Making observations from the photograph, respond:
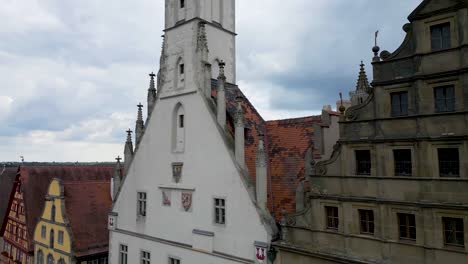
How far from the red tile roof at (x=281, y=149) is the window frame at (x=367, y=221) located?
3.16 meters

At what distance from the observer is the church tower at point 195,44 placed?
20.0 metres

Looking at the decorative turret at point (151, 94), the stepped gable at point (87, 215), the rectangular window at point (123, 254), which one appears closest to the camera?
the rectangular window at point (123, 254)

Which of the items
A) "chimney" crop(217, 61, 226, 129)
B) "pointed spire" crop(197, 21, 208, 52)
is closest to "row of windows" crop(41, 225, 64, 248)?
"chimney" crop(217, 61, 226, 129)

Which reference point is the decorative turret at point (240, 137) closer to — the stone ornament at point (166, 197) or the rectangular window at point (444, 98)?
the stone ornament at point (166, 197)

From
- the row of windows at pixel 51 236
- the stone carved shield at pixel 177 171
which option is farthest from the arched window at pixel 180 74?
the row of windows at pixel 51 236

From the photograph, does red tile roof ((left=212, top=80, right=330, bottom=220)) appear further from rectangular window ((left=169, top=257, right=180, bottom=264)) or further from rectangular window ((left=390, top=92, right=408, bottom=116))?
rectangular window ((left=169, top=257, right=180, bottom=264))

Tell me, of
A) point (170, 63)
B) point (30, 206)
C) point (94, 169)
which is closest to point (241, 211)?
point (170, 63)

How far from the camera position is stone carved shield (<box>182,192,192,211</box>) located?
761 inches

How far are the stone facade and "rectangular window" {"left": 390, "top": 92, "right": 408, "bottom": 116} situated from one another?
3 cm

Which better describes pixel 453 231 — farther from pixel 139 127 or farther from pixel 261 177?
pixel 139 127

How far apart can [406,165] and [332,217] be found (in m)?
3.30

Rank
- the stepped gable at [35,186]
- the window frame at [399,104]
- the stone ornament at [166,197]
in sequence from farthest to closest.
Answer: the stepped gable at [35,186], the stone ornament at [166,197], the window frame at [399,104]

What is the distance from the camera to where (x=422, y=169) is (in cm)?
1228

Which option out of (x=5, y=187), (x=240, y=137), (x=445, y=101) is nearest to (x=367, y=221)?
(x=445, y=101)
